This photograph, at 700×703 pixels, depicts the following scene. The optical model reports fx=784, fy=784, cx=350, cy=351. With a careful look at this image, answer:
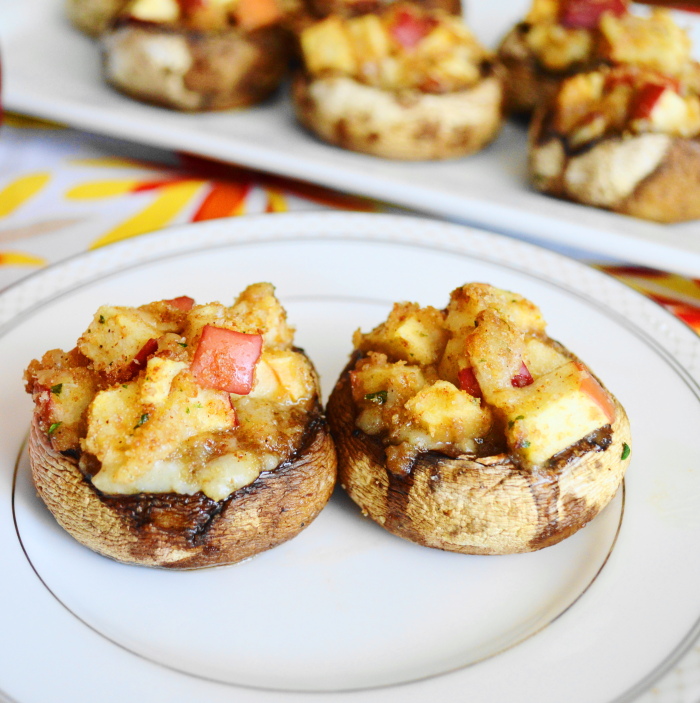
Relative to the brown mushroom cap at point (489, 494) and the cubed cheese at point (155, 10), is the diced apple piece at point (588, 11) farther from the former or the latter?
the brown mushroom cap at point (489, 494)

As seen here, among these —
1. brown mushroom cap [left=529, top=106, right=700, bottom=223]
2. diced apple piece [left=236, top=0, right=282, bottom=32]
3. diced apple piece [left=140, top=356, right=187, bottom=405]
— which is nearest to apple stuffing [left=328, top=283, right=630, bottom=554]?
diced apple piece [left=140, top=356, right=187, bottom=405]

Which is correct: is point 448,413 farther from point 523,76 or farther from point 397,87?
point 523,76

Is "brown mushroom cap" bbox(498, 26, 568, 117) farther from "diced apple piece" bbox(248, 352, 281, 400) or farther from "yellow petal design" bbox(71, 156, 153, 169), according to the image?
"diced apple piece" bbox(248, 352, 281, 400)

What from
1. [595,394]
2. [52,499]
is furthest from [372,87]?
[52,499]

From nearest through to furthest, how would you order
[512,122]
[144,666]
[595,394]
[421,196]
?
[144,666], [595,394], [421,196], [512,122]

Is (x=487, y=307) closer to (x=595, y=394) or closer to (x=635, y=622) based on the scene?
(x=595, y=394)

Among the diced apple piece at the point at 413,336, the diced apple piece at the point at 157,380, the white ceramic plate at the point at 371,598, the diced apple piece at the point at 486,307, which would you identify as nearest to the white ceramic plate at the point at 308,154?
the white ceramic plate at the point at 371,598
